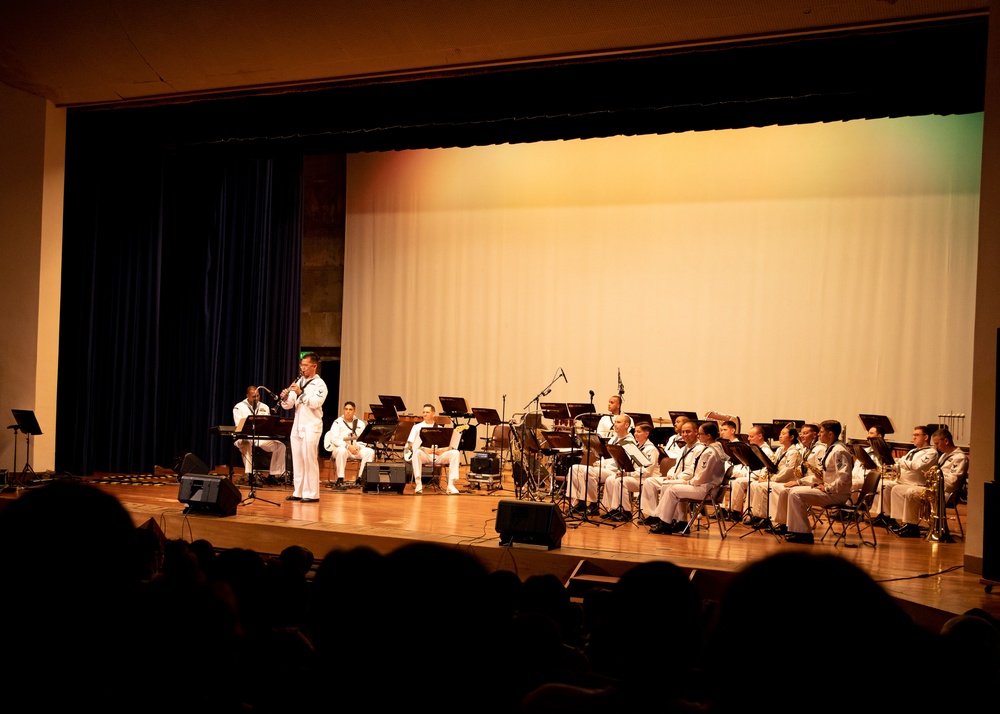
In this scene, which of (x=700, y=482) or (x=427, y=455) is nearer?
(x=700, y=482)

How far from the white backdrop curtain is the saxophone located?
14.1ft

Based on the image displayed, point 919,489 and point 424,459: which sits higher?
point 919,489

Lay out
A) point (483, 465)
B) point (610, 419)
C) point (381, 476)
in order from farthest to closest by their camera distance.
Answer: point (483, 465), point (610, 419), point (381, 476)

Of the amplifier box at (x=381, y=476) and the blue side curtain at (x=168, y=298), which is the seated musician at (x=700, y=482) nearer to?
the amplifier box at (x=381, y=476)

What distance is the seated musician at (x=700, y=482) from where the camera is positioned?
8.90 m

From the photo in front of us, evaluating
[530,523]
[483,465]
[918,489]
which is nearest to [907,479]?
[918,489]

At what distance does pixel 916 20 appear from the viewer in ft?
25.1

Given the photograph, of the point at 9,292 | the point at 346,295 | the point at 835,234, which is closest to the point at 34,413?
the point at 9,292

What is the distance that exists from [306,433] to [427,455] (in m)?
2.71

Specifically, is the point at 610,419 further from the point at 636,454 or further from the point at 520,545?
the point at 520,545

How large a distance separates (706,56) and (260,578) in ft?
22.6

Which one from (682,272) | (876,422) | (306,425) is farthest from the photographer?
(682,272)

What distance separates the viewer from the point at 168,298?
43.4 ft

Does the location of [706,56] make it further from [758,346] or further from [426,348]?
[426,348]
